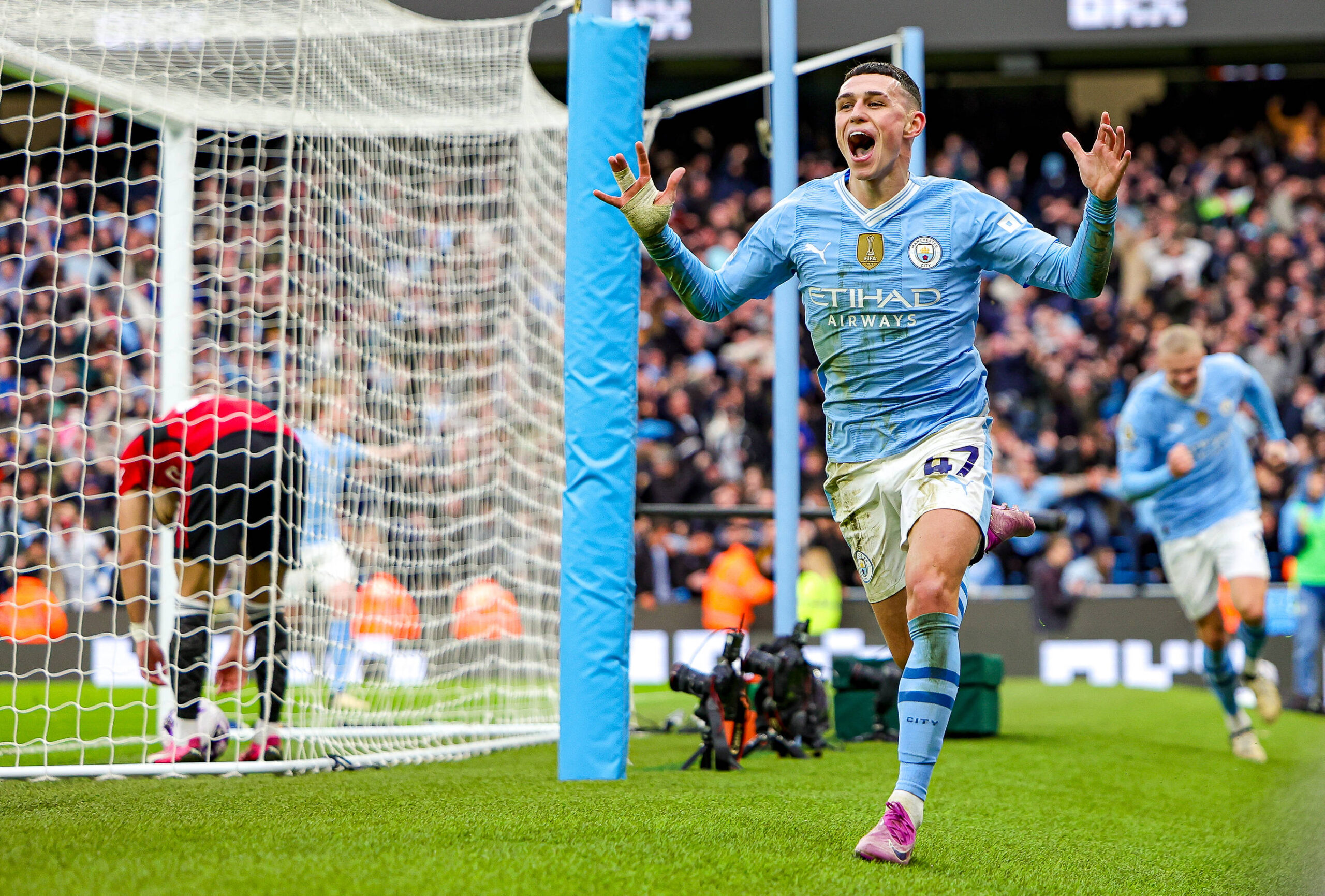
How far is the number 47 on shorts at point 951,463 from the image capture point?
379 cm

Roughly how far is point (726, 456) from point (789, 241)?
40.2 feet

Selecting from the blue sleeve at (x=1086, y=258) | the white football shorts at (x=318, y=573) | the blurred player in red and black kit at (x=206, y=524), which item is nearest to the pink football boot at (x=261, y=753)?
the blurred player in red and black kit at (x=206, y=524)

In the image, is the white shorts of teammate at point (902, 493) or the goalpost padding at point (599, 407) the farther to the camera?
the goalpost padding at point (599, 407)

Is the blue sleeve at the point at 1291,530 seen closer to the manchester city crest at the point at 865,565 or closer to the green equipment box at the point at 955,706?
the green equipment box at the point at 955,706

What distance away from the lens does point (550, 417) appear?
331 inches

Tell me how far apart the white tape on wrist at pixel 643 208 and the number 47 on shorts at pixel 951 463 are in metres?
1.04

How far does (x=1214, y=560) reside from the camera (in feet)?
26.4

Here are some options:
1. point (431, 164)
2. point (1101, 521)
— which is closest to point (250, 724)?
point (431, 164)

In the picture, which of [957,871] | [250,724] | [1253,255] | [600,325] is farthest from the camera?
[1253,255]

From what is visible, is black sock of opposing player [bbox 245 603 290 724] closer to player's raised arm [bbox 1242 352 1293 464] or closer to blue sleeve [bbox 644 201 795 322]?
blue sleeve [bbox 644 201 795 322]

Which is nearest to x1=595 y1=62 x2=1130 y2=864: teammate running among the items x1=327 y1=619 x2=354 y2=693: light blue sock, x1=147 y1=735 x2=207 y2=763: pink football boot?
x1=327 y1=619 x2=354 y2=693: light blue sock

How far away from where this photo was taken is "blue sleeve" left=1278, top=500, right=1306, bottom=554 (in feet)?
41.5

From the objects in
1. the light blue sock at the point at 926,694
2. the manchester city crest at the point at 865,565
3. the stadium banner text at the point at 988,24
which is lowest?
the light blue sock at the point at 926,694

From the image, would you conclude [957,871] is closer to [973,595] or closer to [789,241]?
[789,241]
